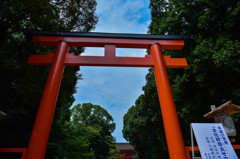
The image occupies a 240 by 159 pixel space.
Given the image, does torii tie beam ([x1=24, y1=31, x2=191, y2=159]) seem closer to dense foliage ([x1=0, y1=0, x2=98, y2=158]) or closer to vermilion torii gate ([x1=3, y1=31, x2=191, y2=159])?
vermilion torii gate ([x1=3, y1=31, x2=191, y2=159])

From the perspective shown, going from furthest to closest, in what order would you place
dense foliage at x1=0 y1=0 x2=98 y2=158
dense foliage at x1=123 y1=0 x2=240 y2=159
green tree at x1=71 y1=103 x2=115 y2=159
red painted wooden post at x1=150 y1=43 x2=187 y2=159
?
green tree at x1=71 y1=103 x2=115 y2=159, dense foliage at x1=123 y1=0 x2=240 y2=159, dense foliage at x1=0 y1=0 x2=98 y2=158, red painted wooden post at x1=150 y1=43 x2=187 y2=159

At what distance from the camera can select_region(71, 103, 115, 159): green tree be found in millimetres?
16750

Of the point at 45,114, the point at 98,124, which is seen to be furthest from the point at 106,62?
the point at 98,124

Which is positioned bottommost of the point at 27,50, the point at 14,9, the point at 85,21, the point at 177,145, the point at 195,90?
the point at 177,145

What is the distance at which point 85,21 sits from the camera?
21.2ft

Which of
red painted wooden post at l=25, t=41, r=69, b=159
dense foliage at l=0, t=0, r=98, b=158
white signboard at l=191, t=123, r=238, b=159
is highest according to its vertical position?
dense foliage at l=0, t=0, r=98, b=158

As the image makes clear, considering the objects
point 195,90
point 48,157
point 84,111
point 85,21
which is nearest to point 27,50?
point 85,21

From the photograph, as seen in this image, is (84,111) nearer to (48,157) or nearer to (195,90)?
(48,157)

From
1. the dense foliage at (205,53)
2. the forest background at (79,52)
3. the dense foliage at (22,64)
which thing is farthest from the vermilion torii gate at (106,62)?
the dense foliage at (205,53)

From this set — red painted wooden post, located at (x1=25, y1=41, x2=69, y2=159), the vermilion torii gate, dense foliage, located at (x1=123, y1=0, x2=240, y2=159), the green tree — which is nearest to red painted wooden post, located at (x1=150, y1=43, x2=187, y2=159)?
the vermilion torii gate

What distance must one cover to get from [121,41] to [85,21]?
2.96m

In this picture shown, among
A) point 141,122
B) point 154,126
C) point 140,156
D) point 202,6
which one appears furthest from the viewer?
point 140,156

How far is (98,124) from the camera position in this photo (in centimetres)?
2023

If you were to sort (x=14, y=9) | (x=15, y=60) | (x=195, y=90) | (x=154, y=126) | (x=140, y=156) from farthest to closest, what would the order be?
(x=140, y=156)
(x=154, y=126)
(x=195, y=90)
(x=15, y=60)
(x=14, y=9)
